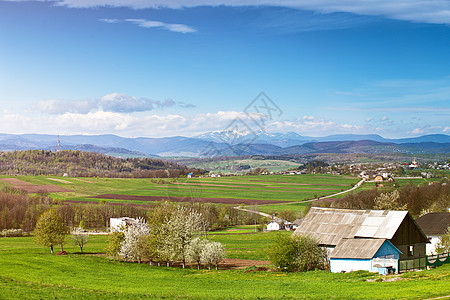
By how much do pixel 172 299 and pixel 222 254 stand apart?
75.8 feet

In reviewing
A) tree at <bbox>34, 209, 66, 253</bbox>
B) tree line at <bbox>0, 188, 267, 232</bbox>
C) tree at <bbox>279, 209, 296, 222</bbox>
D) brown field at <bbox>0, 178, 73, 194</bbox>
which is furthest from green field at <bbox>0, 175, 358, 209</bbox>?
tree at <bbox>34, 209, 66, 253</bbox>

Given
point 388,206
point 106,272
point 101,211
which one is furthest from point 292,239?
point 101,211

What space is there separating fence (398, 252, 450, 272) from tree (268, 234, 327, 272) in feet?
25.3

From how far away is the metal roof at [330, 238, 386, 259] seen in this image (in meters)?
38.3

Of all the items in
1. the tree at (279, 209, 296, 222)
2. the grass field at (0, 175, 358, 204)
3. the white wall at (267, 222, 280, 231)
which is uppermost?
the grass field at (0, 175, 358, 204)

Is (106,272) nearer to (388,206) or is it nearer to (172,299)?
(172,299)

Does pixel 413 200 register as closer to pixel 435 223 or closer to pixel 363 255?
pixel 435 223

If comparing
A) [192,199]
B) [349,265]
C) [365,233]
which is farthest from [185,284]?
[192,199]

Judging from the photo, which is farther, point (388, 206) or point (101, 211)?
point (101, 211)

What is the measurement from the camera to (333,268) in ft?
129

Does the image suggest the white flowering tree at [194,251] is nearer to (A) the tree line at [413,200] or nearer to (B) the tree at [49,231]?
(B) the tree at [49,231]

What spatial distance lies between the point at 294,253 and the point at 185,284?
40.2 feet

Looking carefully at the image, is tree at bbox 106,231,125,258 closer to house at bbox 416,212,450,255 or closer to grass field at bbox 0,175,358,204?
house at bbox 416,212,450,255

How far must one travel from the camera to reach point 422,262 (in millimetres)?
38156
